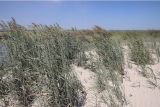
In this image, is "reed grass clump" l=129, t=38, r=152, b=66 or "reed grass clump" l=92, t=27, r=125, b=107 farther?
"reed grass clump" l=129, t=38, r=152, b=66

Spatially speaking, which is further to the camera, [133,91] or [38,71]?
[133,91]

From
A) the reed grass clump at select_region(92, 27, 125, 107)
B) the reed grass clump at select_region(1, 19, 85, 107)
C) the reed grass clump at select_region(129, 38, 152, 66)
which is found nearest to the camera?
the reed grass clump at select_region(1, 19, 85, 107)

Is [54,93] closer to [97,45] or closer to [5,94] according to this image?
[5,94]

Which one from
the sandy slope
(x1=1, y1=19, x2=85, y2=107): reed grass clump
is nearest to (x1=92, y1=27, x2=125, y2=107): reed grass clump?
the sandy slope

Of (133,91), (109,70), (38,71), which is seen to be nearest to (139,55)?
(109,70)

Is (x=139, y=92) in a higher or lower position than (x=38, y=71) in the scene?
lower

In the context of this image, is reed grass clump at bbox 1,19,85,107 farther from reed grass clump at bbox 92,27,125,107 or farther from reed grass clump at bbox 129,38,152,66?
reed grass clump at bbox 129,38,152,66

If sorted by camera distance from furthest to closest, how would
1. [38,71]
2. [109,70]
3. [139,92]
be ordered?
[109,70], [139,92], [38,71]

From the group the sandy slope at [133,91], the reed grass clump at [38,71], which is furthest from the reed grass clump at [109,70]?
the reed grass clump at [38,71]

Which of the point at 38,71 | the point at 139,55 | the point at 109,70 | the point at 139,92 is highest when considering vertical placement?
the point at 139,55

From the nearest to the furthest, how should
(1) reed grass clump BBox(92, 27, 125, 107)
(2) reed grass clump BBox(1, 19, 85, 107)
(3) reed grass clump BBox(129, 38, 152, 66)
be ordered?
(2) reed grass clump BBox(1, 19, 85, 107), (1) reed grass clump BBox(92, 27, 125, 107), (3) reed grass clump BBox(129, 38, 152, 66)

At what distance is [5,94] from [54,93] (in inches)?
44.1

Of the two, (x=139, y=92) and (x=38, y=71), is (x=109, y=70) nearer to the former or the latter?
(x=139, y=92)

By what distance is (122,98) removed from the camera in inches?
170
